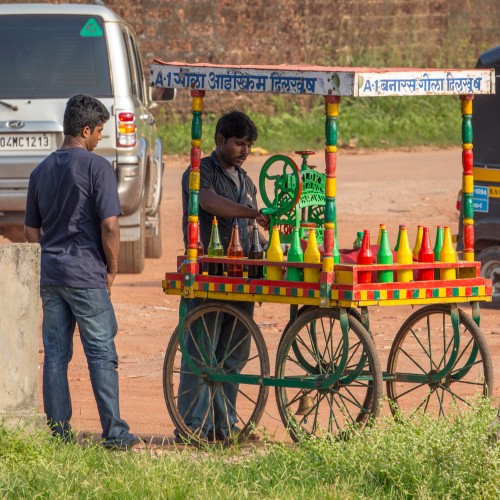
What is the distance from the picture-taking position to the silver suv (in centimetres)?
1130

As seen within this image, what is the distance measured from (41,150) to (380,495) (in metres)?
6.29

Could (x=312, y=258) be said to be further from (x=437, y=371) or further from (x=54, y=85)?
(x=54, y=85)

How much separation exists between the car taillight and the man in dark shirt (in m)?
4.08

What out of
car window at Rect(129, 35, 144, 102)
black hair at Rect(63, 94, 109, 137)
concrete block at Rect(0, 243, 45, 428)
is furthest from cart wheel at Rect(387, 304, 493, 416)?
car window at Rect(129, 35, 144, 102)

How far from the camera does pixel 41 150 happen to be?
37.1ft

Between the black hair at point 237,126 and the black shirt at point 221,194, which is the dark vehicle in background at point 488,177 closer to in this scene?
the black shirt at point 221,194

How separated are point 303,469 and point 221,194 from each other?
181cm

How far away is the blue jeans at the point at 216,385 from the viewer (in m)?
7.12

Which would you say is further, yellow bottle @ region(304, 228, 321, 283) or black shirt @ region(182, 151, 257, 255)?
black shirt @ region(182, 151, 257, 255)

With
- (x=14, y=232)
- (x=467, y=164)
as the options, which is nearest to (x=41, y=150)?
(x=14, y=232)

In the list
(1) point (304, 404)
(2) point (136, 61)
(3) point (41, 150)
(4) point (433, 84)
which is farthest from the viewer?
(2) point (136, 61)

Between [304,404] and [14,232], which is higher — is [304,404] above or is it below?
below

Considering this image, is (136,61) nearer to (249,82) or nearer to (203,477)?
(249,82)

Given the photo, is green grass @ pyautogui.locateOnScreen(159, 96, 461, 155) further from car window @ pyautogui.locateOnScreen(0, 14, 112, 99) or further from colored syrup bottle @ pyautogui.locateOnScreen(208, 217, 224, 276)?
colored syrup bottle @ pyautogui.locateOnScreen(208, 217, 224, 276)
